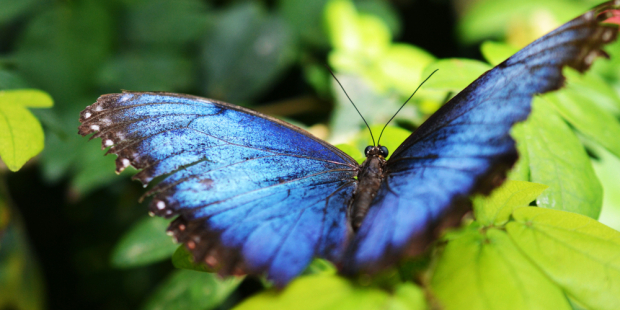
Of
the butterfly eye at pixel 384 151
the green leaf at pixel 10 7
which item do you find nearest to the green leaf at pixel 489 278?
the butterfly eye at pixel 384 151

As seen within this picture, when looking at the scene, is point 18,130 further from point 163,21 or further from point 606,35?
point 163,21

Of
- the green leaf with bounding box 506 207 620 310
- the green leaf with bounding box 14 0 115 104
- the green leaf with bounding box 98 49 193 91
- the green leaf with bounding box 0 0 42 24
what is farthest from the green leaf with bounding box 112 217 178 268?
the green leaf with bounding box 0 0 42 24

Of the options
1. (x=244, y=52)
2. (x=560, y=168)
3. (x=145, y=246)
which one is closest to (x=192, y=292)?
(x=145, y=246)

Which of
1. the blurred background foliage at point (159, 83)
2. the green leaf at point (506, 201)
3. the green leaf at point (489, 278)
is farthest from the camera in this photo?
the blurred background foliage at point (159, 83)

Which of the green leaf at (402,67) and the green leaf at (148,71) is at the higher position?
the green leaf at (148,71)

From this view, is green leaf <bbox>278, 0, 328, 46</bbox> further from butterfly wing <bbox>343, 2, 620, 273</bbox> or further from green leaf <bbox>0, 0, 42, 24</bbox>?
butterfly wing <bbox>343, 2, 620, 273</bbox>

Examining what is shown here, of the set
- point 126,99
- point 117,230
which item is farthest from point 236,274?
point 117,230

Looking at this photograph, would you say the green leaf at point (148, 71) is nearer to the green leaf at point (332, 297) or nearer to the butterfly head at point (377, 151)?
the butterfly head at point (377, 151)
